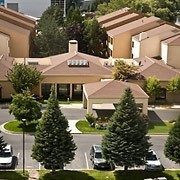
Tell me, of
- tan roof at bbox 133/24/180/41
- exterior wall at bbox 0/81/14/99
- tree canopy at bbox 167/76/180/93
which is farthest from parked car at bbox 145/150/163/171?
tan roof at bbox 133/24/180/41

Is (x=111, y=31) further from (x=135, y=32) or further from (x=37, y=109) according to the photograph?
(x=37, y=109)

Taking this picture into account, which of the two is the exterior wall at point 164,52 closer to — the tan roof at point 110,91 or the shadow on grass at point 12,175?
the tan roof at point 110,91

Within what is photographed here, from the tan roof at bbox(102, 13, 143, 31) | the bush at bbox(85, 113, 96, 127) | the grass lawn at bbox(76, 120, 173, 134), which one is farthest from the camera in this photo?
the tan roof at bbox(102, 13, 143, 31)

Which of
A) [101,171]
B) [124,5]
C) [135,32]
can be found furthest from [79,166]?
[124,5]

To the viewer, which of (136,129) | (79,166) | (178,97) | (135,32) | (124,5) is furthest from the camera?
(124,5)

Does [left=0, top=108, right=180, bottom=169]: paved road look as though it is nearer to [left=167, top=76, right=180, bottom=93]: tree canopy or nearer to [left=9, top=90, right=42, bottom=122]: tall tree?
[left=9, top=90, right=42, bottom=122]: tall tree

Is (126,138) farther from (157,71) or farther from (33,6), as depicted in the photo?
(33,6)
